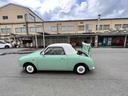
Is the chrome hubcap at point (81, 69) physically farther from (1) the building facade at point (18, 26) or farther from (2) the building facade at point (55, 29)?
(1) the building facade at point (18, 26)

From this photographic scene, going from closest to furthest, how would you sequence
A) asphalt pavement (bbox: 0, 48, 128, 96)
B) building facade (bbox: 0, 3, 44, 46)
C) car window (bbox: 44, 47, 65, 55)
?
asphalt pavement (bbox: 0, 48, 128, 96), car window (bbox: 44, 47, 65, 55), building facade (bbox: 0, 3, 44, 46)

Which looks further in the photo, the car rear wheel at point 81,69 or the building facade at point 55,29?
the building facade at point 55,29

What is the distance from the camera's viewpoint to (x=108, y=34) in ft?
79.6

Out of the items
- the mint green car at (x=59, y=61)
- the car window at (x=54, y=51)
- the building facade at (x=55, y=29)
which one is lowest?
the mint green car at (x=59, y=61)

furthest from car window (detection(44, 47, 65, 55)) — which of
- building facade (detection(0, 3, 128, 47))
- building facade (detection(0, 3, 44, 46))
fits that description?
building facade (detection(0, 3, 44, 46))

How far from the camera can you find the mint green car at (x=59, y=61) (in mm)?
5961

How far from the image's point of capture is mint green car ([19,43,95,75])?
19.6ft

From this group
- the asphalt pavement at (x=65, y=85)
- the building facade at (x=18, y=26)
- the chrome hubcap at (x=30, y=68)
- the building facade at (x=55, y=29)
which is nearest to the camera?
the asphalt pavement at (x=65, y=85)

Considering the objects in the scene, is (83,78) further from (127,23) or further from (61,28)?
(127,23)

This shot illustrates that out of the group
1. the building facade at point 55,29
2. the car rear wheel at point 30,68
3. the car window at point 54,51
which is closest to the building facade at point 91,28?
the building facade at point 55,29

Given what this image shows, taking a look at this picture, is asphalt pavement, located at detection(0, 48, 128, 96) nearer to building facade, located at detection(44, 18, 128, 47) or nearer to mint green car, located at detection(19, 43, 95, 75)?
mint green car, located at detection(19, 43, 95, 75)

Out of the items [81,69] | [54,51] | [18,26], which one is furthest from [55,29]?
[81,69]

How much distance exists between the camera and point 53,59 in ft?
19.7

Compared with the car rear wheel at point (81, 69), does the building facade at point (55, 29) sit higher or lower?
higher
